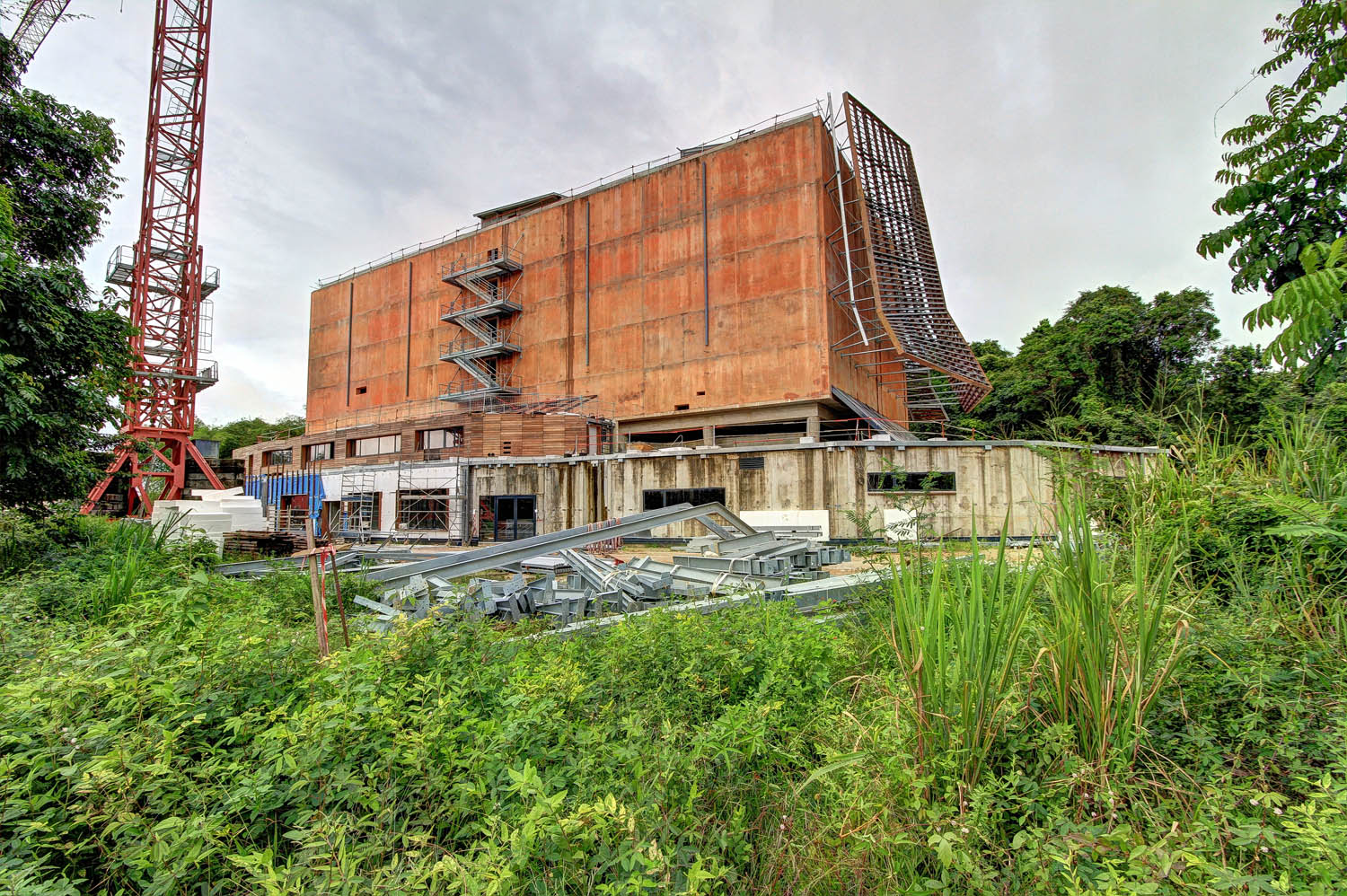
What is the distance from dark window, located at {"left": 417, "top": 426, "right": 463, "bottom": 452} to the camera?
3080 centimetres

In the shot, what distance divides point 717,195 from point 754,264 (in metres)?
4.26

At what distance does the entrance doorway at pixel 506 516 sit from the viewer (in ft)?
79.8

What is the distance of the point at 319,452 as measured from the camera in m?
39.3

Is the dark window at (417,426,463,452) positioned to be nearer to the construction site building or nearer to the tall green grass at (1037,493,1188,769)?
the construction site building

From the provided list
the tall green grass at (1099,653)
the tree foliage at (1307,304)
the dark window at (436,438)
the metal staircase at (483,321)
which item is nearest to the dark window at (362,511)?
the dark window at (436,438)

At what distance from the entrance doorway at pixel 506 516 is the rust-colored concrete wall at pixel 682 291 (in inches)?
316

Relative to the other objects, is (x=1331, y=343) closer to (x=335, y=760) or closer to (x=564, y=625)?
(x=564, y=625)

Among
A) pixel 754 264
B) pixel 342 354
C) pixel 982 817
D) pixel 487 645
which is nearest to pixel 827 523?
pixel 754 264

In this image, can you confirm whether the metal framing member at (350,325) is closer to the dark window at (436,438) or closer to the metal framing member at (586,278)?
the dark window at (436,438)

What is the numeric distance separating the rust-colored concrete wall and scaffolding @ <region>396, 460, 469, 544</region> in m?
8.57

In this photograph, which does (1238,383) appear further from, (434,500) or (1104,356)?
(434,500)

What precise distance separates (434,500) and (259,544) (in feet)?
37.7

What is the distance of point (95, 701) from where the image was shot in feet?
9.27

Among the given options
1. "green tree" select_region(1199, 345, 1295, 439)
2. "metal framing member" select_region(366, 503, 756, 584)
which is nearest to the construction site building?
"green tree" select_region(1199, 345, 1295, 439)
